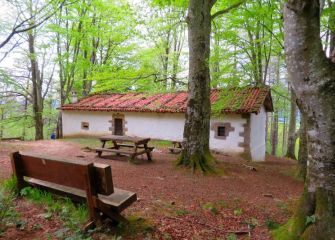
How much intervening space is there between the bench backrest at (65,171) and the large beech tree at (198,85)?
431 centimetres

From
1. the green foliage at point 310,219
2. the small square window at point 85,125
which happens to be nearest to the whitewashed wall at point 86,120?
the small square window at point 85,125

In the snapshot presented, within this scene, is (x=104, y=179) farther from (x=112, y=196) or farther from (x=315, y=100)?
(x=315, y=100)

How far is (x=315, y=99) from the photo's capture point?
2744 millimetres

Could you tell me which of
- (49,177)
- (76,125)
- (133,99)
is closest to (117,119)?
(133,99)

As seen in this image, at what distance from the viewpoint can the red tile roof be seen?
480 inches

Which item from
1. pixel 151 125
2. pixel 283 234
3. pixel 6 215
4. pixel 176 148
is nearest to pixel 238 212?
pixel 283 234

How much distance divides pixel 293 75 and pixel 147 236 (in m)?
2.59

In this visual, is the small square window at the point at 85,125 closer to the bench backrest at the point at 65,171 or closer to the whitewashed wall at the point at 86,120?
the whitewashed wall at the point at 86,120

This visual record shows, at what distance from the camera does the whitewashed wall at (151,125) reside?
41.5 ft

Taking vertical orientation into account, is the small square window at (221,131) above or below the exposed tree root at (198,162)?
above

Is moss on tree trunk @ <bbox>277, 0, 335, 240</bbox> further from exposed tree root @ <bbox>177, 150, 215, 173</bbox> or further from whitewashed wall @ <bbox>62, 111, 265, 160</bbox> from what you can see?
whitewashed wall @ <bbox>62, 111, 265, 160</bbox>

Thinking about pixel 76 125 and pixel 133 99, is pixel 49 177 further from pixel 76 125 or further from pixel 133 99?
pixel 76 125

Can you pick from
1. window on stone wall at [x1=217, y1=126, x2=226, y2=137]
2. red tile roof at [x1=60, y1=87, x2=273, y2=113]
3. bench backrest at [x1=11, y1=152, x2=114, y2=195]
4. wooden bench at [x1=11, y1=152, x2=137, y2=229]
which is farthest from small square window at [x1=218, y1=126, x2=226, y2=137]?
bench backrest at [x1=11, y1=152, x2=114, y2=195]

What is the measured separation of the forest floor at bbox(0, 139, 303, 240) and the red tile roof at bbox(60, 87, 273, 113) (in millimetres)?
3944
